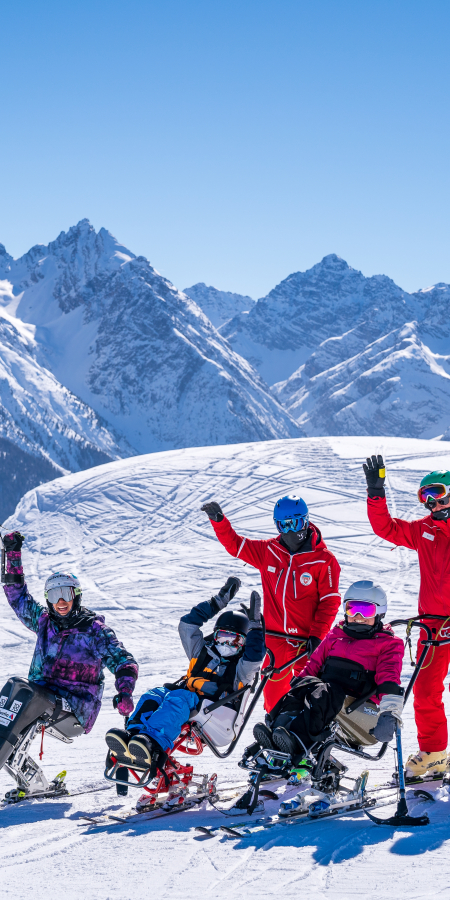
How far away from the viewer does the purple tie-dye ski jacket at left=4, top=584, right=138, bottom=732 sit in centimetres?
548

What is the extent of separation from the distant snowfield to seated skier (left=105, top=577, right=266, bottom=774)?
1.48 ft

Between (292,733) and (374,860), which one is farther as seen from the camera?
(292,733)

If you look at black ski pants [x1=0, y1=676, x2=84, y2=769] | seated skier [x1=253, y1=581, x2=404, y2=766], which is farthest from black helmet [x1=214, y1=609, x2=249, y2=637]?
black ski pants [x1=0, y1=676, x2=84, y2=769]

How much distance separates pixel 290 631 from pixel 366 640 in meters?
0.90

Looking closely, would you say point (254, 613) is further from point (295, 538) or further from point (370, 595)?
point (370, 595)

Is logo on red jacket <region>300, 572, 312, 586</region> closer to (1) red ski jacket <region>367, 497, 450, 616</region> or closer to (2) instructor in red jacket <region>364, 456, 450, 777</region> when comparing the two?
(1) red ski jacket <region>367, 497, 450, 616</region>

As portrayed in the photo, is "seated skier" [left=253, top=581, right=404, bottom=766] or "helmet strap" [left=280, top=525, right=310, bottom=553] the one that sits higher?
"helmet strap" [left=280, top=525, right=310, bottom=553]

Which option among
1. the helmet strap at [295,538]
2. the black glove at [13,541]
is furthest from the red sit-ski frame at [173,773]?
the black glove at [13,541]

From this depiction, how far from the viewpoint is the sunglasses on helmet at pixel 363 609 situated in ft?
16.2

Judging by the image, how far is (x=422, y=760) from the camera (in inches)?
205

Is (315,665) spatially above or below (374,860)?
above

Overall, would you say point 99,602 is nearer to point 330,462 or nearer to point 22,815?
point 330,462

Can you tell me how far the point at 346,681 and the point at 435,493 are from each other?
4.76 feet

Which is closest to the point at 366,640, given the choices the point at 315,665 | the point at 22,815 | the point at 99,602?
the point at 315,665
